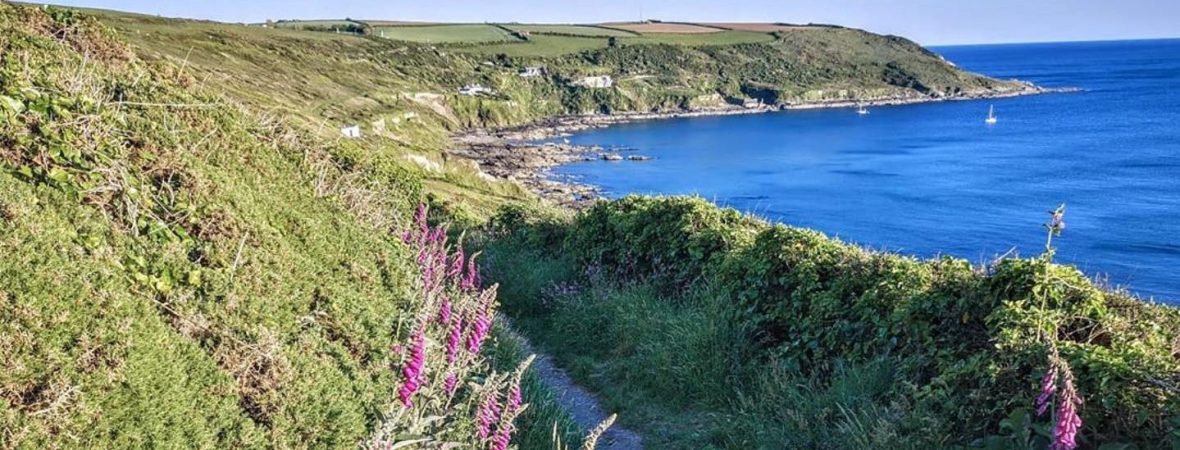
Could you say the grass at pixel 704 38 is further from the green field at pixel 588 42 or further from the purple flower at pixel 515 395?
the purple flower at pixel 515 395

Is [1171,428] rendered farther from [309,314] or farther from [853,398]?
[309,314]

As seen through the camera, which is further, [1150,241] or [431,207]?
[1150,241]

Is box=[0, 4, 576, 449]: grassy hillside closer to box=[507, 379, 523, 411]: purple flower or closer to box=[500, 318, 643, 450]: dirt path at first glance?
box=[507, 379, 523, 411]: purple flower

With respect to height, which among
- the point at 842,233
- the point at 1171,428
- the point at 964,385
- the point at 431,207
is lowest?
the point at 842,233

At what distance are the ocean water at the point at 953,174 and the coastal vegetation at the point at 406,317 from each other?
549cm

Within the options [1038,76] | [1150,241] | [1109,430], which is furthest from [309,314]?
[1038,76]

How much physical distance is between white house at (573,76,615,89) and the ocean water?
18969 mm

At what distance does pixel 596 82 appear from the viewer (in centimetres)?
13838

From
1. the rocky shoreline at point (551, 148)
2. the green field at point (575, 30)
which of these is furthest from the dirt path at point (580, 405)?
the green field at point (575, 30)

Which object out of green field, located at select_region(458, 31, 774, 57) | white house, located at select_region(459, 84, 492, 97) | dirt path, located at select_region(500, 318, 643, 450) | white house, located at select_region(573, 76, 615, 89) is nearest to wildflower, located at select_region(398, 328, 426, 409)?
dirt path, located at select_region(500, 318, 643, 450)

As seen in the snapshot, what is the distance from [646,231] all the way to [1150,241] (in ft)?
→ 138

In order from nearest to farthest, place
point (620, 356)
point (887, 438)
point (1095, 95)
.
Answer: point (887, 438) < point (620, 356) < point (1095, 95)

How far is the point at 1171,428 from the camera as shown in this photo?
4.27 metres

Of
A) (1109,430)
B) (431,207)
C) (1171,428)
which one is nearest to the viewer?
(1171,428)
